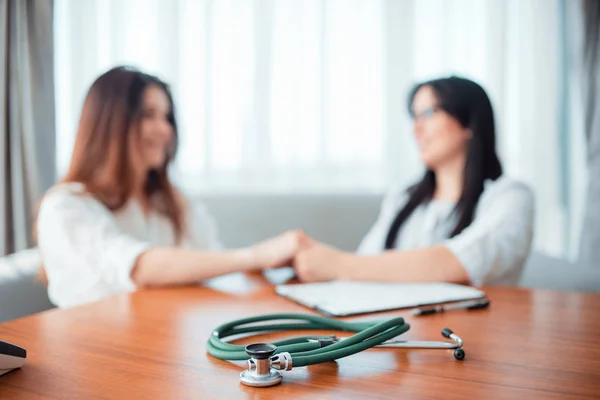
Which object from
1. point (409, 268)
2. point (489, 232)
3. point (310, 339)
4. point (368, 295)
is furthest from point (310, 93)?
point (310, 339)

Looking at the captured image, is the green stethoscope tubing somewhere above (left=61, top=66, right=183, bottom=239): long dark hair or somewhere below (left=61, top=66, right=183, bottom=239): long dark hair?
below

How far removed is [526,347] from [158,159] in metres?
1.26

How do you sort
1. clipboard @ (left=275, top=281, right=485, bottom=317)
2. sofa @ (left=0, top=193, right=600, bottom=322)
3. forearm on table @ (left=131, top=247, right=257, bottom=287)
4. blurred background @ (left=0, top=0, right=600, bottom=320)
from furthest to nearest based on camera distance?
1. blurred background @ (left=0, top=0, right=600, bottom=320)
2. sofa @ (left=0, top=193, right=600, bottom=322)
3. forearm on table @ (left=131, top=247, right=257, bottom=287)
4. clipboard @ (left=275, top=281, right=485, bottom=317)

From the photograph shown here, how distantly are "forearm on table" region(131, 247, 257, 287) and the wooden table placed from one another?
0.22 m

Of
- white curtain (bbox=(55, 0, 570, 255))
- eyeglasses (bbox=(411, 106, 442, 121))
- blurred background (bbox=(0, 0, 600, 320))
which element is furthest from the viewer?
white curtain (bbox=(55, 0, 570, 255))

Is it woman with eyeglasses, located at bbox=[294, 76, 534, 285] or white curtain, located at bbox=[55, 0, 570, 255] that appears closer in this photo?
woman with eyeglasses, located at bbox=[294, 76, 534, 285]

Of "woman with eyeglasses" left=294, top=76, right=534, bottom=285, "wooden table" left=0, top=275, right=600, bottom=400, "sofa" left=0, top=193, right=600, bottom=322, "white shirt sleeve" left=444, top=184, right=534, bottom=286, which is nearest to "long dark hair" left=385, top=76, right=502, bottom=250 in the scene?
"woman with eyeglasses" left=294, top=76, right=534, bottom=285

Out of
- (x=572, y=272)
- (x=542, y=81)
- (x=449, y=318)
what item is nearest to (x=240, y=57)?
(x=542, y=81)

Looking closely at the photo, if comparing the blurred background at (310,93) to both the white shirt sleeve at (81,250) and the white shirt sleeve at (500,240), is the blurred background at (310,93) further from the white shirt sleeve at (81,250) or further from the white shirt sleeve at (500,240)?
the white shirt sleeve at (81,250)

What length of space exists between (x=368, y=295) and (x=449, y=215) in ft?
2.31

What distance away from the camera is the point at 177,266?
1.11 meters

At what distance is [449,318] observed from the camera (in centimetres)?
78

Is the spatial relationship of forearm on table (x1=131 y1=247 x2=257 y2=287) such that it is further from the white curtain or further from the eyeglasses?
the white curtain

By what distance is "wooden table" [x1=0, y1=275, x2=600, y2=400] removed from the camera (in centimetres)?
50
